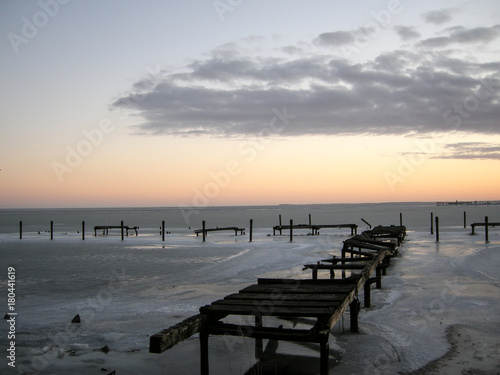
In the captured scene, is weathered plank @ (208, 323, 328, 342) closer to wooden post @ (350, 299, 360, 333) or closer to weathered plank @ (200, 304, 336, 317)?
weathered plank @ (200, 304, 336, 317)

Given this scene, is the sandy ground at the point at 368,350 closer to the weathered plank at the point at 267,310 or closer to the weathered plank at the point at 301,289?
the weathered plank at the point at 301,289

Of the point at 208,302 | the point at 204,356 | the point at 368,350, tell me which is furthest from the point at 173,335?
the point at 208,302

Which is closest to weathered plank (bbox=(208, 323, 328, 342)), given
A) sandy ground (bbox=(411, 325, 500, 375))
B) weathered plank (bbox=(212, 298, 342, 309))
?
weathered plank (bbox=(212, 298, 342, 309))

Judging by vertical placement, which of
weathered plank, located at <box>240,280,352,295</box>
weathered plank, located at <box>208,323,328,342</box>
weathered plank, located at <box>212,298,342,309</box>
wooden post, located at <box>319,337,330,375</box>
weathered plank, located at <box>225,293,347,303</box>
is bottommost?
wooden post, located at <box>319,337,330,375</box>

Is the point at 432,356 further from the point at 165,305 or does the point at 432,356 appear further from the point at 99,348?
the point at 165,305

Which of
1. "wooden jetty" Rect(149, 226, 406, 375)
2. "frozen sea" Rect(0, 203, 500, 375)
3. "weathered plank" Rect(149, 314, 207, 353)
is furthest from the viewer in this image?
"frozen sea" Rect(0, 203, 500, 375)

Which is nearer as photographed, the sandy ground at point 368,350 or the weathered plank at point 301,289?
the sandy ground at point 368,350

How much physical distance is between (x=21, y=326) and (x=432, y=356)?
8.47m

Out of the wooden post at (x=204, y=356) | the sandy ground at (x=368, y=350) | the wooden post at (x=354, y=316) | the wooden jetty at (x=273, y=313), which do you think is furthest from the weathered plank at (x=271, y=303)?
the wooden post at (x=354, y=316)

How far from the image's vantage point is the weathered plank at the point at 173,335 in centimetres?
468

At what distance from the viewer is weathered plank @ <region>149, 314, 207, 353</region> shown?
468cm

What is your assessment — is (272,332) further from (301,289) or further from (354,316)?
(354,316)

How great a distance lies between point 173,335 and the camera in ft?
16.2

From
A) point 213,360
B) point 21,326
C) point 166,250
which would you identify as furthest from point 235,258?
point 213,360
